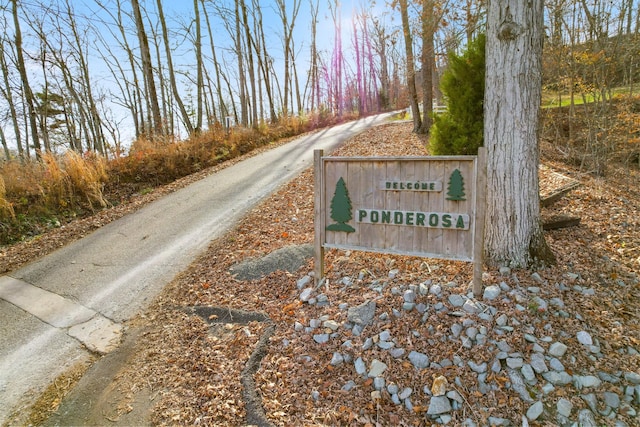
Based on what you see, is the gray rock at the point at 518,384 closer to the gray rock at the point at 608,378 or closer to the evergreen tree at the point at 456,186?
the gray rock at the point at 608,378

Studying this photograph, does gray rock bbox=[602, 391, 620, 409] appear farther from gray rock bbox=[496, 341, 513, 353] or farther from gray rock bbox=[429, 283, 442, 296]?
gray rock bbox=[429, 283, 442, 296]

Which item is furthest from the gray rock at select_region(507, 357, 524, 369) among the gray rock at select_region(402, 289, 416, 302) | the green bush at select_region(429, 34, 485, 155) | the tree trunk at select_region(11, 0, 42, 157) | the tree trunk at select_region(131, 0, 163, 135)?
the tree trunk at select_region(11, 0, 42, 157)

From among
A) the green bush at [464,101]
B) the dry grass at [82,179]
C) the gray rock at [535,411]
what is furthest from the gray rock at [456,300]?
the dry grass at [82,179]

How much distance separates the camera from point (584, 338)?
264 centimetres

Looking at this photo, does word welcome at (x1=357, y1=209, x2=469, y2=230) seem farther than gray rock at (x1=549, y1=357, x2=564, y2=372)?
Yes

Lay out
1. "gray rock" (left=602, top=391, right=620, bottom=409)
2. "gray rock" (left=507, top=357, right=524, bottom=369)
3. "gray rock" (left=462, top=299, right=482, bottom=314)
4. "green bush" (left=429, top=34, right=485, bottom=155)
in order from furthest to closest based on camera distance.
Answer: "green bush" (left=429, top=34, right=485, bottom=155), "gray rock" (left=462, top=299, right=482, bottom=314), "gray rock" (left=507, top=357, right=524, bottom=369), "gray rock" (left=602, top=391, right=620, bottom=409)

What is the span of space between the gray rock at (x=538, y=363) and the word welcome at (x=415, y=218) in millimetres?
1099

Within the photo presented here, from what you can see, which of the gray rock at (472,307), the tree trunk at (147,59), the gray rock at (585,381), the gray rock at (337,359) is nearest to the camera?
the gray rock at (585,381)

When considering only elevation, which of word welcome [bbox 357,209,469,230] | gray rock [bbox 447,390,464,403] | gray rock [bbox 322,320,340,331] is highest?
word welcome [bbox 357,209,469,230]

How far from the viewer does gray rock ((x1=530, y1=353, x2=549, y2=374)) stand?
8.02ft

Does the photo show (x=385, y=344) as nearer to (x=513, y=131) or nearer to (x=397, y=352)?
(x=397, y=352)

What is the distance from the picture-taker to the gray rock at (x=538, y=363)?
2.45m

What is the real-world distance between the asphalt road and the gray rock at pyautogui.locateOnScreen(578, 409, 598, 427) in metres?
3.88

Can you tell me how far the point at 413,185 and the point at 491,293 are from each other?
1.18 meters
